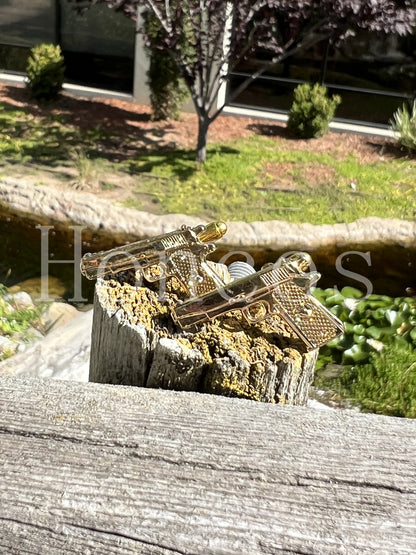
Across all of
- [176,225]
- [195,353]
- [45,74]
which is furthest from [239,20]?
[195,353]

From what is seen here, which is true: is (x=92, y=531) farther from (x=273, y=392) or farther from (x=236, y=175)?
(x=236, y=175)

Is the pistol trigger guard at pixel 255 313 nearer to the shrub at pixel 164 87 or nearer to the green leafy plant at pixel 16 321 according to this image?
the green leafy plant at pixel 16 321

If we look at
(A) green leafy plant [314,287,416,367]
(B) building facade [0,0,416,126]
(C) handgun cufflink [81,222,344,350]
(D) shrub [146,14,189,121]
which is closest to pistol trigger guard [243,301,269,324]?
(C) handgun cufflink [81,222,344,350]

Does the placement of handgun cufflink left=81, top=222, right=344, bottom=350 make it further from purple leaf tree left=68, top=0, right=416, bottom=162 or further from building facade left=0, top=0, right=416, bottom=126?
building facade left=0, top=0, right=416, bottom=126

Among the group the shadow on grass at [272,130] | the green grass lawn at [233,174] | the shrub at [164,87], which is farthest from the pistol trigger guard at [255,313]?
the shrub at [164,87]

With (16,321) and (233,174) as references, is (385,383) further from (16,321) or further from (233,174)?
(233,174)

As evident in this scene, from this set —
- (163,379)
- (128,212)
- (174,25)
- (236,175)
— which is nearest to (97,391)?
(163,379)
